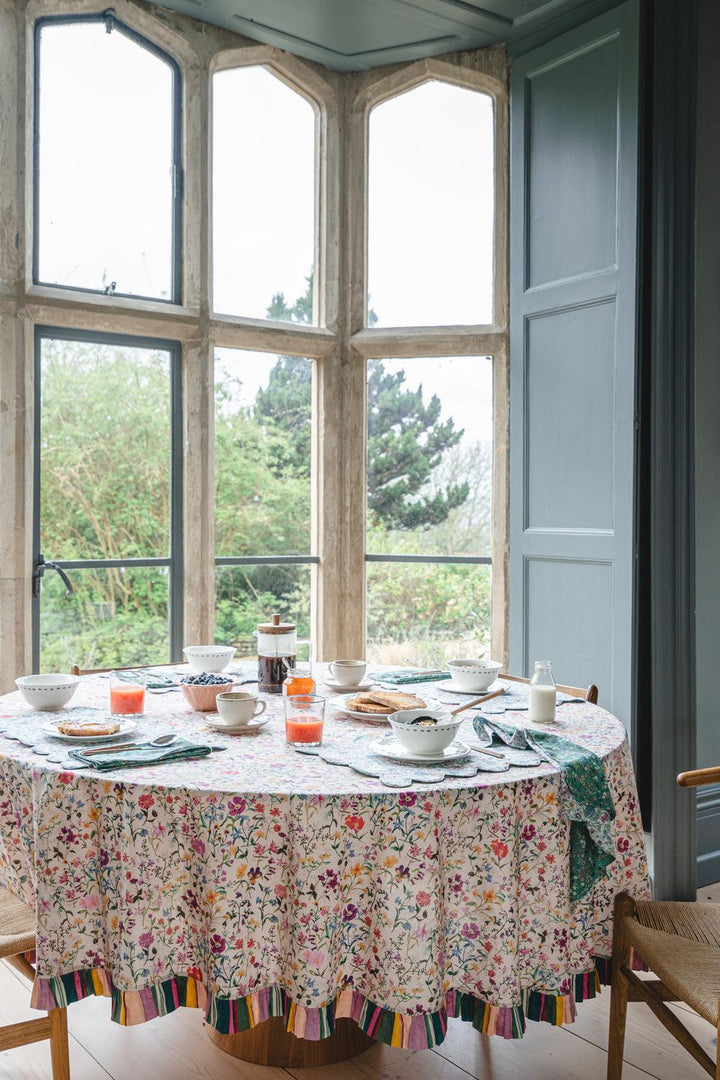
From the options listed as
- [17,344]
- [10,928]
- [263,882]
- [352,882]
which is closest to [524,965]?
[352,882]

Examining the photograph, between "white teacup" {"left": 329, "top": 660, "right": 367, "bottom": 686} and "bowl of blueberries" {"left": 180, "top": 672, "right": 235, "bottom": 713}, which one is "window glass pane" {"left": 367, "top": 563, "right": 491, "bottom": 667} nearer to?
"white teacup" {"left": 329, "top": 660, "right": 367, "bottom": 686}

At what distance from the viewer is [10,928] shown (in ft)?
5.49

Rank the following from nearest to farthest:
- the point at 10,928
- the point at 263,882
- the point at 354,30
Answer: the point at 263,882 → the point at 10,928 → the point at 354,30

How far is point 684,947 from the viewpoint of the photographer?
1607 millimetres

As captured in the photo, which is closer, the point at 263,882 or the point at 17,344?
the point at 263,882

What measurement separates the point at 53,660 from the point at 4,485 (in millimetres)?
705

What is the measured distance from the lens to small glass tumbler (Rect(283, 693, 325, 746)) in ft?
5.84

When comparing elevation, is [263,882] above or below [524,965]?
above

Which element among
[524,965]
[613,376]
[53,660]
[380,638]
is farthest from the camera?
[380,638]

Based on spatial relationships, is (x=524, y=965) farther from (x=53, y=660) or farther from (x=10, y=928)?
(x=53, y=660)

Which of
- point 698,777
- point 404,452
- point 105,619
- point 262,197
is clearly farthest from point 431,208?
point 698,777

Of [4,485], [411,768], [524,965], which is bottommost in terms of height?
[524,965]

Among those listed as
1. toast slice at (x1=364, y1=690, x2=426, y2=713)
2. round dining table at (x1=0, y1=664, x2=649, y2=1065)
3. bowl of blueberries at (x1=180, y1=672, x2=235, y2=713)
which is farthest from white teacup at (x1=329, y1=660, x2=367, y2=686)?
round dining table at (x1=0, y1=664, x2=649, y2=1065)

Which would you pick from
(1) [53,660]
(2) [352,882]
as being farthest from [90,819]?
(1) [53,660]
